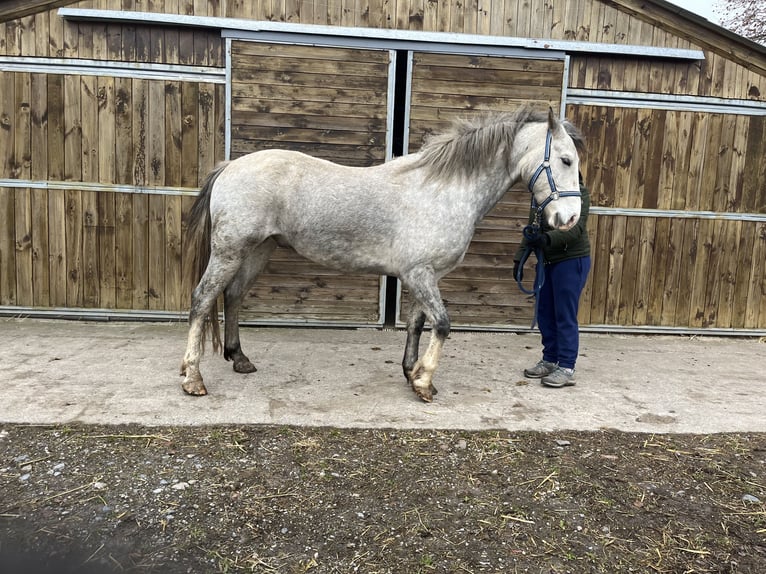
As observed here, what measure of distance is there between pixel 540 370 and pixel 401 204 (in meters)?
1.71

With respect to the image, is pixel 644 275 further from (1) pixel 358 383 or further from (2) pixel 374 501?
(2) pixel 374 501

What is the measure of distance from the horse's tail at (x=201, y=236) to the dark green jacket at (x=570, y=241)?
2176 mm

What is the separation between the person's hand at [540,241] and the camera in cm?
356

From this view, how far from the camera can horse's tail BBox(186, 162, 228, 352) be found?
3.50 metres

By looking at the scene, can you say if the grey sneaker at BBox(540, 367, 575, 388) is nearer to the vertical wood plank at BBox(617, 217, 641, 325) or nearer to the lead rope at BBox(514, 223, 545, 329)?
the lead rope at BBox(514, 223, 545, 329)

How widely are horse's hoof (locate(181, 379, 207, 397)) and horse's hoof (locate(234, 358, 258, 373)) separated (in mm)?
481

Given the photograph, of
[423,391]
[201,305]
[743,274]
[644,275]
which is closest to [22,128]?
[201,305]

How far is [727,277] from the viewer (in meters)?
5.54

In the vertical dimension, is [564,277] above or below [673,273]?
above

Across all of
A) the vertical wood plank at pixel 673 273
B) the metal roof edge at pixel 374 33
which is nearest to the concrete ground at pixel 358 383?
the vertical wood plank at pixel 673 273

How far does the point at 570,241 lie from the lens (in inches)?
142

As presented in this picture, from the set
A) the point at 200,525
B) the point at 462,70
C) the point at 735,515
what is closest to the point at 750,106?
the point at 462,70

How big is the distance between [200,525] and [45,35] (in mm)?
→ 4917

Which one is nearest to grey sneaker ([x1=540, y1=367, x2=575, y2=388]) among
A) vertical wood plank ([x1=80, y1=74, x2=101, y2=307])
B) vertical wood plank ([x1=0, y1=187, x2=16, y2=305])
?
vertical wood plank ([x1=80, y1=74, x2=101, y2=307])
